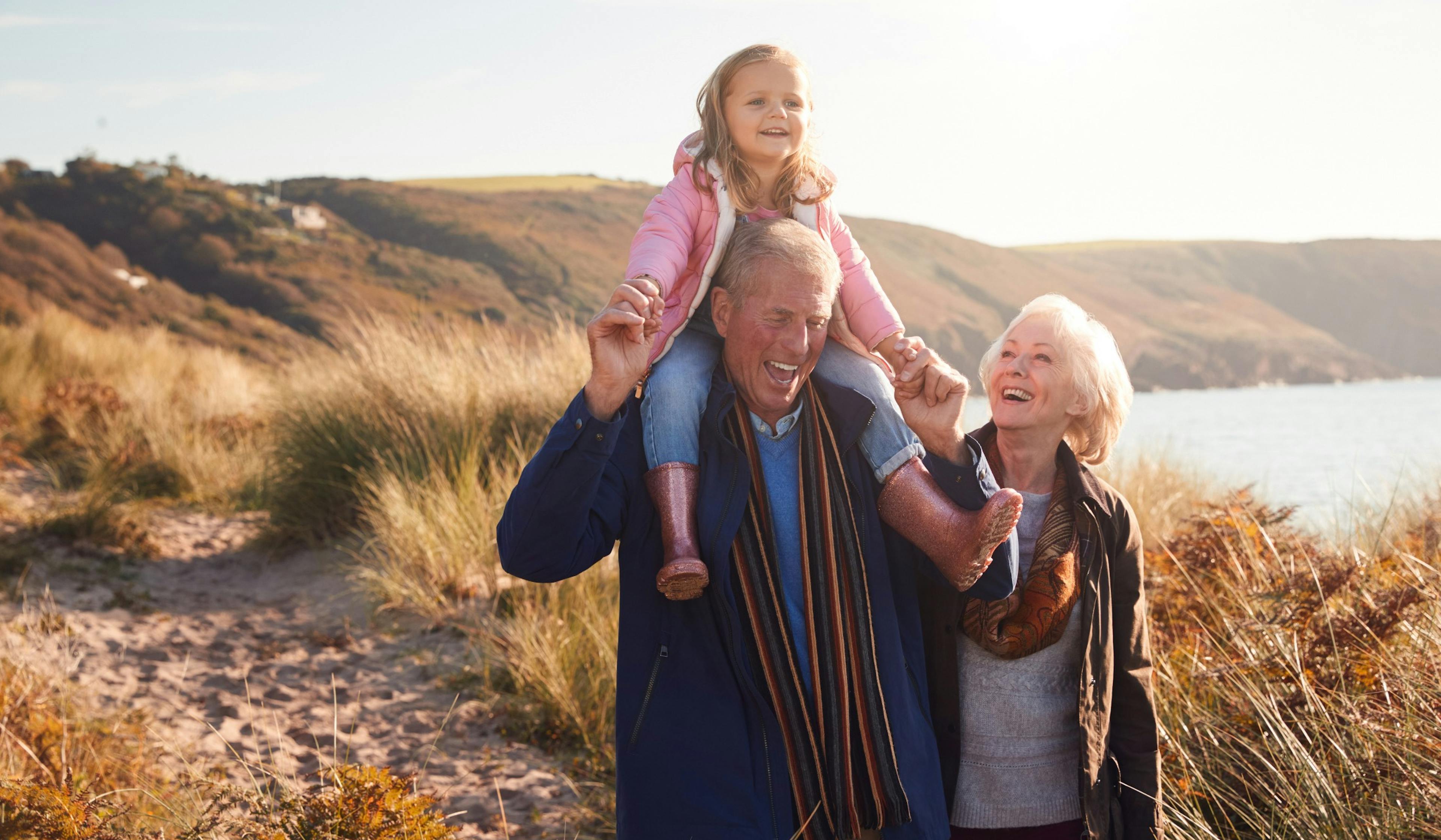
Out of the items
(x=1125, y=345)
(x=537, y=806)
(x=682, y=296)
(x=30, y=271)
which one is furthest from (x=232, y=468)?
(x=1125, y=345)

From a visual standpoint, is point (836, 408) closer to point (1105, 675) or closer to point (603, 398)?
point (603, 398)

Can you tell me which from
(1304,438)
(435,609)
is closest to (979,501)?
(435,609)

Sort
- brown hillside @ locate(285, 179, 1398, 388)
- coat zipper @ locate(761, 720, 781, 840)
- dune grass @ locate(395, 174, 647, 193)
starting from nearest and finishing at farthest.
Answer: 1. coat zipper @ locate(761, 720, 781, 840)
2. brown hillside @ locate(285, 179, 1398, 388)
3. dune grass @ locate(395, 174, 647, 193)

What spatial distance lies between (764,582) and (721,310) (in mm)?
623

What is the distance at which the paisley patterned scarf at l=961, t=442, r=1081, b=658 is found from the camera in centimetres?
216

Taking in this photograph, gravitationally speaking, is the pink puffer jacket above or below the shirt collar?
above

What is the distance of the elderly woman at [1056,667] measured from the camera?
2.14 m

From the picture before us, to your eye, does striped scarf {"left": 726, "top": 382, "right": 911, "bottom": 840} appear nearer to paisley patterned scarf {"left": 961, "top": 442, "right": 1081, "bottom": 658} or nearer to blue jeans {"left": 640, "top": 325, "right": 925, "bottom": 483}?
blue jeans {"left": 640, "top": 325, "right": 925, "bottom": 483}

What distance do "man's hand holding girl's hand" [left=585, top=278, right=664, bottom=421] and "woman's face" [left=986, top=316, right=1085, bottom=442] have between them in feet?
2.95

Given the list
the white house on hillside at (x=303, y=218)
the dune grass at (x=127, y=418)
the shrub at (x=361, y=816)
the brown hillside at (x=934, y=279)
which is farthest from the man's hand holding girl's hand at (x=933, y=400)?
the white house on hillside at (x=303, y=218)

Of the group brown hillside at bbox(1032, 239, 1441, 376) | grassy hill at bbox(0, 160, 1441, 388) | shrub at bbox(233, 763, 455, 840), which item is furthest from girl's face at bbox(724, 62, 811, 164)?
brown hillside at bbox(1032, 239, 1441, 376)

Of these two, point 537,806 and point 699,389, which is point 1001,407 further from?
point 537,806

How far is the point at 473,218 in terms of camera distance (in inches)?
2298

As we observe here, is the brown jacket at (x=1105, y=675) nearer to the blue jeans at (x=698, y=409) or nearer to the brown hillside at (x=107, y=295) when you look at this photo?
the blue jeans at (x=698, y=409)
